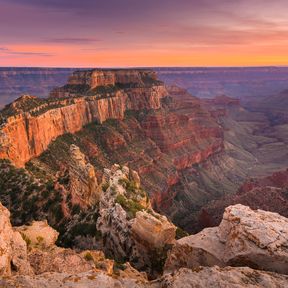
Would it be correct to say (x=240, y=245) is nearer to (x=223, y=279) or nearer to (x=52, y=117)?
(x=223, y=279)

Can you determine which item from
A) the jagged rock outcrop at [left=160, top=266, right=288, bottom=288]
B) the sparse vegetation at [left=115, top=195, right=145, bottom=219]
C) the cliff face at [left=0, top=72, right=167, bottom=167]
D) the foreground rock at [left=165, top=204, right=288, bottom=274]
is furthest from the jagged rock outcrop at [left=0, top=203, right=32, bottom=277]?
the cliff face at [left=0, top=72, right=167, bottom=167]

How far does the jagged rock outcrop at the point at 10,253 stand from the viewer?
20.9 meters

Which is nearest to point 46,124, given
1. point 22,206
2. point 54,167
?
point 54,167

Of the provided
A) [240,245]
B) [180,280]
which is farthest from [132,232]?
[180,280]

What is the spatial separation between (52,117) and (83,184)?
5454 cm

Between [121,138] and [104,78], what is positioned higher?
[104,78]

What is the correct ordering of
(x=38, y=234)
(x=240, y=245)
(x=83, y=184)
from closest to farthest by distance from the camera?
(x=240, y=245)
(x=38, y=234)
(x=83, y=184)

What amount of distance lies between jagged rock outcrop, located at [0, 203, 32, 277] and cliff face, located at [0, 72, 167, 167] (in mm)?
44300

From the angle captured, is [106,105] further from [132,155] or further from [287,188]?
[287,188]

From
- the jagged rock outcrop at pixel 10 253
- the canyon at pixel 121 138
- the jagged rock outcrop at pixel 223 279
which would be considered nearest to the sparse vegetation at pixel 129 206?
the jagged rock outcrop at pixel 10 253

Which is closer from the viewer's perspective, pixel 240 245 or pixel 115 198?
pixel 240 245

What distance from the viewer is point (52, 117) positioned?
110625 millimetres

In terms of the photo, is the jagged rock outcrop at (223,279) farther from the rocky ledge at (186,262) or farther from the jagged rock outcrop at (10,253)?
the jagged rock outcrop at (10,253)

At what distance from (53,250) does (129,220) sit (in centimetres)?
1112
